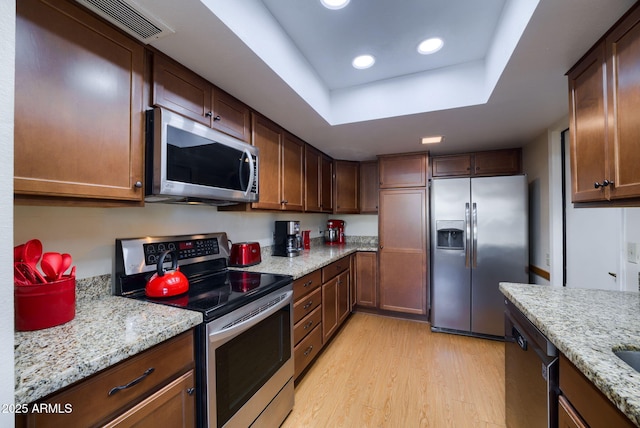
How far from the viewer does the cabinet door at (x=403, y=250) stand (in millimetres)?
3090

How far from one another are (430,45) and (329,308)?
228 cm

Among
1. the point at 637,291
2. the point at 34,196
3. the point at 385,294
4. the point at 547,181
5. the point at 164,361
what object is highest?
the point at 547,181

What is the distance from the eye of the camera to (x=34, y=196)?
0.90 meters

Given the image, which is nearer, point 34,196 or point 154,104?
point 34,196

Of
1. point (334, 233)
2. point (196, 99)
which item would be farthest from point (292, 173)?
point (334, 233)

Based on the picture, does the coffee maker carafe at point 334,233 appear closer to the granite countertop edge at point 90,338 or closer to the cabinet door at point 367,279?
the cabinet door at point 367,279

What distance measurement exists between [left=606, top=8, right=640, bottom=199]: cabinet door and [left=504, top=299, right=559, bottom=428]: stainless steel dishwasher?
0.70 m

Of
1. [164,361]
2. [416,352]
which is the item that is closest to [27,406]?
[164,361]

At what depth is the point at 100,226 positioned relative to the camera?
1.30 m

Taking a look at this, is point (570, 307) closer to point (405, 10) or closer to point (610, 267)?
point (610, 267)

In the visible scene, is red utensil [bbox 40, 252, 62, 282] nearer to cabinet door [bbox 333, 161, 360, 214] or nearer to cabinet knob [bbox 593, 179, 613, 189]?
cabinet knob [bbox 593, 179, 613, 189]

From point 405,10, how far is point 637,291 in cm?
205

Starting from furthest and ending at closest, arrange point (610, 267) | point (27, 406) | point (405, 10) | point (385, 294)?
1. point (385, 294)
2. point (610, 267)
3. point (405, 10)
4. point (27, 406)

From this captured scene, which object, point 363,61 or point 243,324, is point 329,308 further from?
point 363,61
